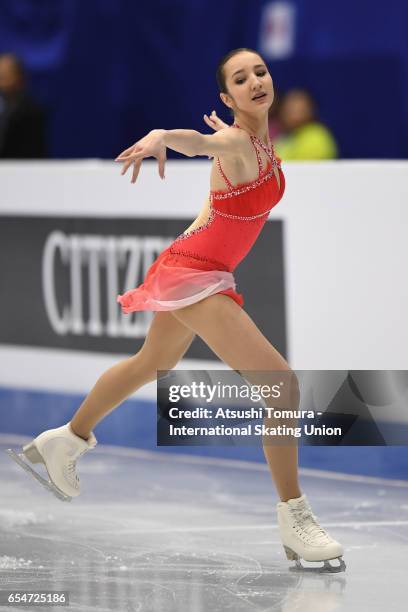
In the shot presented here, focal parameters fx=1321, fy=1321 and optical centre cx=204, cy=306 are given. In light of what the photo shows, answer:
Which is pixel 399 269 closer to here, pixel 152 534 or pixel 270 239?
Result: pixel 270 239

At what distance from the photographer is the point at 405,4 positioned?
9.73 meters

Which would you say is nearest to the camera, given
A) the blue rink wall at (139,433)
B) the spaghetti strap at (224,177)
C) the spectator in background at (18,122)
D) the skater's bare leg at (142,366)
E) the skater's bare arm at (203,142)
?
the skater's bare arm at (203,142)

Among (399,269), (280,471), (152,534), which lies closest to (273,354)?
(280,471)

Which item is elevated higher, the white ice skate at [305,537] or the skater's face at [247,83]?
the skater's face at [247,83]

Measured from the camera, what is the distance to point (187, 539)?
4.91m

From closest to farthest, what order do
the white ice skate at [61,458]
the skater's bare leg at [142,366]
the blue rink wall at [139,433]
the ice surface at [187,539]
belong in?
the ice surface at [187,539] → the skater's bare leg at [142,366] → the white ice skate at [61,458] → the blue rink wall at [139,433]

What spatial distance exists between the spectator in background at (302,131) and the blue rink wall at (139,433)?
244 cm

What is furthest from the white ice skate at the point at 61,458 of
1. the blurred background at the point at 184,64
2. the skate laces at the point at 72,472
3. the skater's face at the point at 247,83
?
the blurred background at the point at 184,64

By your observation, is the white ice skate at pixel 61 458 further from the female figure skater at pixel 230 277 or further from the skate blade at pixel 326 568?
the skate blade at pixel 326 568

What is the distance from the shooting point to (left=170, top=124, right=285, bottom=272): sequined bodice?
169 inches

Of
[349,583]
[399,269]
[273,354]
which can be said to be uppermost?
[399,269]

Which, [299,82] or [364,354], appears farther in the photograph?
[299,82]

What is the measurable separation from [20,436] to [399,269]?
2255 millimetres

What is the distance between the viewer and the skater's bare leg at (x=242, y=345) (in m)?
4.29
